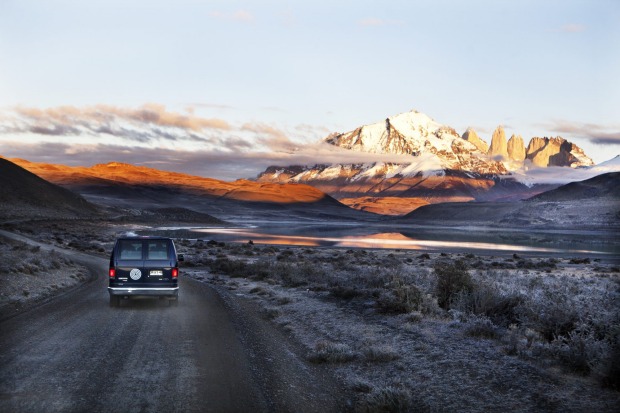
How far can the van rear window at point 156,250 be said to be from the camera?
17562 millimetres

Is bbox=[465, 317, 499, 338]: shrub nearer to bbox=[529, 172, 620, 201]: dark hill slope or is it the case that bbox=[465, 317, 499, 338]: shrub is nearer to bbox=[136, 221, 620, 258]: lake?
bbox=[136, 221, 620, 258]: lake

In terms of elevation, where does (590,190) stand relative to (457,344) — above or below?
above

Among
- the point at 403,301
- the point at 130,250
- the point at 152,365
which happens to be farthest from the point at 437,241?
the point at 152,365

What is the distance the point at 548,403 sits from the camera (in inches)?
307

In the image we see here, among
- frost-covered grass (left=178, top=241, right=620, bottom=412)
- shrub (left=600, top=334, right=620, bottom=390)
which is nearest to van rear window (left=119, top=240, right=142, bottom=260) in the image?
frost-covered grass (left=178, top=241, right=620, bottom=412)

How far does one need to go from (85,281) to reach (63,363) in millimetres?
17097

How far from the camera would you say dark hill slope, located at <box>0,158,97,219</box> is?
114 m

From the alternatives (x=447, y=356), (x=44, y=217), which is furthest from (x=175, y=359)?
(x=44, y=217)

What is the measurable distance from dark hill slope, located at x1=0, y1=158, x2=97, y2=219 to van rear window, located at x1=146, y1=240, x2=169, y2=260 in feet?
322

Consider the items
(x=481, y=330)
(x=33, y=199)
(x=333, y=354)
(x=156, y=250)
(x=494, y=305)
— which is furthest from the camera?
(x=33, y=199)

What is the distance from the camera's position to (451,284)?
56.2 ft

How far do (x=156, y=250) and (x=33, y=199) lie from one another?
123144 mm

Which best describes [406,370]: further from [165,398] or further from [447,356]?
[165,398]

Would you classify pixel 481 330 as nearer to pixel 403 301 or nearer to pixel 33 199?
pixel 403 301
